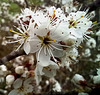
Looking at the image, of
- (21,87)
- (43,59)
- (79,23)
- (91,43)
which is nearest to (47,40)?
(43,59)

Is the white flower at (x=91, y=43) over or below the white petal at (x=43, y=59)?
below

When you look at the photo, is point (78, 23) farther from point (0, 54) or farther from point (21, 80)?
point (0, 54)

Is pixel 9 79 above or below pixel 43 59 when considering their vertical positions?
below

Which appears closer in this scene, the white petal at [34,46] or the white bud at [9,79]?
the white petal at [34,46]

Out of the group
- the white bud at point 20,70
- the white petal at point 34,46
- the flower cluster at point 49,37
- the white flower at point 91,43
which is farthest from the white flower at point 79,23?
the white flower at point 91,43

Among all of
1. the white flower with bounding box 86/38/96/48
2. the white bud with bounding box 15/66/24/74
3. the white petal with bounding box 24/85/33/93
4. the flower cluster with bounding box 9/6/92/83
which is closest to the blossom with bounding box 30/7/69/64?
the flower cluster with bounding box 9/6/92/83

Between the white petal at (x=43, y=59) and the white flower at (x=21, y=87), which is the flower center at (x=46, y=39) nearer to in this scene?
the white petal at (x=43, y=59)

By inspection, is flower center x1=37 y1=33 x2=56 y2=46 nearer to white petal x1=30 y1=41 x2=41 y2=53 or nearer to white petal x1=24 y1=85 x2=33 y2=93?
white petal x1=30 y1=41 x2=41 y2=53

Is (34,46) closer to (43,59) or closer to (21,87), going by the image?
(43,59)

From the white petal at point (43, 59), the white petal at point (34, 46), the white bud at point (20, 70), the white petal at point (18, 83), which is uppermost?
the white petal at point (34, 46)
